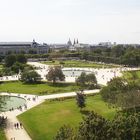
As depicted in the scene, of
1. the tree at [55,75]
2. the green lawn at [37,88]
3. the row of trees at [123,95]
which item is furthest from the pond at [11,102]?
the tree at [55,75]

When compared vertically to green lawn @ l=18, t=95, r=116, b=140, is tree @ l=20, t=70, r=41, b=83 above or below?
above

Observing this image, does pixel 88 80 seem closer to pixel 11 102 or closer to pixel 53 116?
pixel 11 102

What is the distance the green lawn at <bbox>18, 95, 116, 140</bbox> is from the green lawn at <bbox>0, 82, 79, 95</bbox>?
42.1 feet

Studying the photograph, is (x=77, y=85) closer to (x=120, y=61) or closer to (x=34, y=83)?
(x=34, y=83)

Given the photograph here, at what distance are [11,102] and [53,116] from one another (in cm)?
1643

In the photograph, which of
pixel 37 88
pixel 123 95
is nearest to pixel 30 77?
pixel 37 88

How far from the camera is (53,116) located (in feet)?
167

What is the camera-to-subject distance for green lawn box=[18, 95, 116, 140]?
44.0 metres

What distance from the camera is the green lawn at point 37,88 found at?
75.7m

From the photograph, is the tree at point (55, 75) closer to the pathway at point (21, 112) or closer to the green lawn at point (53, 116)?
the pathway at point (21, 112)

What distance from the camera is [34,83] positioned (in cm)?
8762

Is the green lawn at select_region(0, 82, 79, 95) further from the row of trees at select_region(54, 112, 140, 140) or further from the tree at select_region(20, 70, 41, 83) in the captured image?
the row of trees at select_region(54, 112, 140, 140)

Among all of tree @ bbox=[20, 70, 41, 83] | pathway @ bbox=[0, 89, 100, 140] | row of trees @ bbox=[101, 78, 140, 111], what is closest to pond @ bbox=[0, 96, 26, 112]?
pathway @ bbox=[0, 89, 100, 140]

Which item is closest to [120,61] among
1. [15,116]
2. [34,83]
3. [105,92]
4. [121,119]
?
[34,83]
